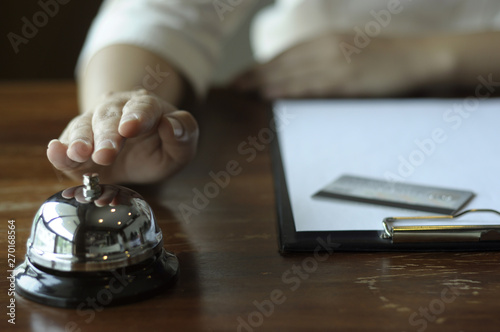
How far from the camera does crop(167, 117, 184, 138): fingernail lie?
0.49 meters

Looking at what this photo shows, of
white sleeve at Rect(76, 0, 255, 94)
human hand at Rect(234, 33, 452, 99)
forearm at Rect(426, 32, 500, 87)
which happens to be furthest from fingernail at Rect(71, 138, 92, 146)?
forearm at Rect(426, 32, 500, 87)

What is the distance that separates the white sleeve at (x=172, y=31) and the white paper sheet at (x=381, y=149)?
157 millimetres

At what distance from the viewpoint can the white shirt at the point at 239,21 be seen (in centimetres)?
83

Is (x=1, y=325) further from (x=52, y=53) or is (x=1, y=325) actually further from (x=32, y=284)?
(x=52, y=53)

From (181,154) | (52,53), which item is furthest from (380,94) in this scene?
(52,53)

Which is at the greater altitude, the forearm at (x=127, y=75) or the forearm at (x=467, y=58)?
the forearm at (x=467, y=58)

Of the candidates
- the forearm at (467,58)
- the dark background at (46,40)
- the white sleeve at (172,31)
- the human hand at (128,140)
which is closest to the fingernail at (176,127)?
the human hand at (128,140)

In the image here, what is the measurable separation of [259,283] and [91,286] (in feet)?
0.35

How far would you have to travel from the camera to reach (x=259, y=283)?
0.37 meters

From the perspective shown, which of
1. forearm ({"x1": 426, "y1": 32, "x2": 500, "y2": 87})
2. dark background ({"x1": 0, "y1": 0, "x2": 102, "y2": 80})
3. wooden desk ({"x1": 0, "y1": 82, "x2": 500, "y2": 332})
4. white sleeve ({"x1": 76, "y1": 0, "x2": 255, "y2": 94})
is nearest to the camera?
wooden desk ({"x1": 0, "y1": 82, "x2": 500, "y2": 332})

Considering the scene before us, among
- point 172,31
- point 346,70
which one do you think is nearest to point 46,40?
point 172,31

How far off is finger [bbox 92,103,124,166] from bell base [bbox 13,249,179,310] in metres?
0.09

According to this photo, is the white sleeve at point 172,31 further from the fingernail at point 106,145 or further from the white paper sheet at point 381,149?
the fingernail at point 106,145

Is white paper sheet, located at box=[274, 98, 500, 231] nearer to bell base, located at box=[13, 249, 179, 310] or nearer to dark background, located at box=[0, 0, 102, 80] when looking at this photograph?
bell base, located at box=[13, 249, 179, 310]
